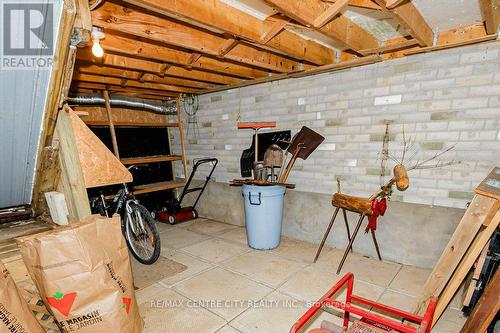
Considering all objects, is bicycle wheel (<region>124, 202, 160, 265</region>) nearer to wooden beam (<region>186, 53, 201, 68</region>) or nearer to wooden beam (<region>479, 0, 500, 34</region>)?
wooden beam (<region>186, 53, 201, 68</region>)

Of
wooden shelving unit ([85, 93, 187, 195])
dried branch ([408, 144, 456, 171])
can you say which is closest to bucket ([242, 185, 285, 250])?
dried branch ([408, 144, 456, 171])

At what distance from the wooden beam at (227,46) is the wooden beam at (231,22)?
0.74 ft

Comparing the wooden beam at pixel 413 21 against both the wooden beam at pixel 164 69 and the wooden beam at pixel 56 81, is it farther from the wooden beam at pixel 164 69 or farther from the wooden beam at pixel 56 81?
the wooden beam at pixel 164 69

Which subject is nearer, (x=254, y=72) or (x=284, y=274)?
(x=284, y=274)

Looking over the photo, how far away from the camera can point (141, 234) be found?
2.99 m

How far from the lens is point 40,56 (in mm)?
1326

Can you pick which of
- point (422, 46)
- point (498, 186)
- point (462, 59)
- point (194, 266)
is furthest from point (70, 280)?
point (462, 59)

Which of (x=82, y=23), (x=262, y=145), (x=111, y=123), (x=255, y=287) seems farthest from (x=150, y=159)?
(x=82, y=23)

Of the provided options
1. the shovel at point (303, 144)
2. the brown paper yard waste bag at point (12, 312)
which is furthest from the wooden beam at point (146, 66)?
the brown paper yard waste bag at point (12, 312)

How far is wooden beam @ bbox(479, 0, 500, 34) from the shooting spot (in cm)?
161

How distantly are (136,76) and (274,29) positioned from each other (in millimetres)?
2010

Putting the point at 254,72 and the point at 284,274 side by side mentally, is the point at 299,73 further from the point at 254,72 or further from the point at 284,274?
the point at 284,274

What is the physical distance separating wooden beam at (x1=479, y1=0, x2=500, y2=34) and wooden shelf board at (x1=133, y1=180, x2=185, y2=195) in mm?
4411

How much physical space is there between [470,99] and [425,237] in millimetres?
1356
